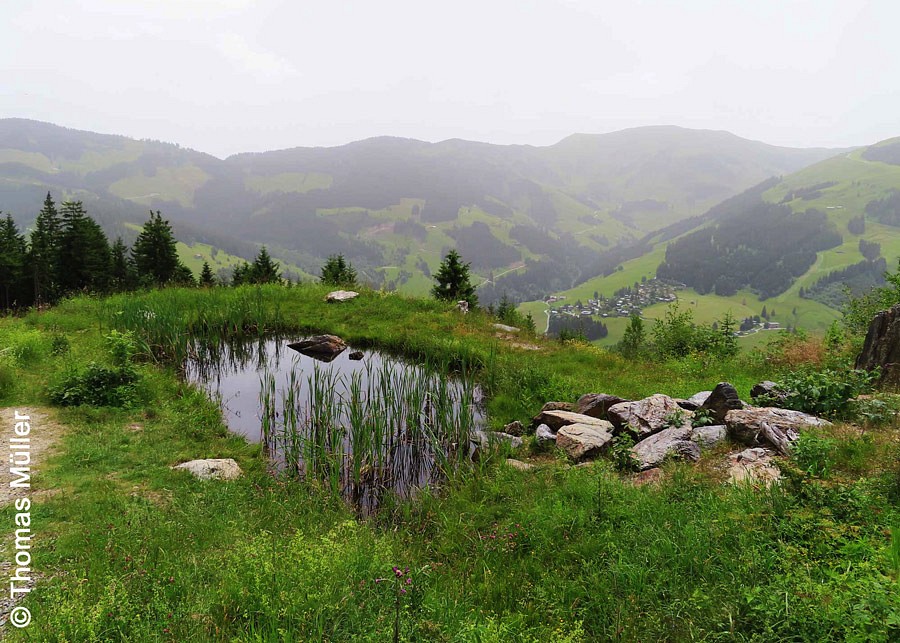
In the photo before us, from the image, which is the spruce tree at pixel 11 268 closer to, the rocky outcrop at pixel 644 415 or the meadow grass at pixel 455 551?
the meadow grass at pixel 455 551

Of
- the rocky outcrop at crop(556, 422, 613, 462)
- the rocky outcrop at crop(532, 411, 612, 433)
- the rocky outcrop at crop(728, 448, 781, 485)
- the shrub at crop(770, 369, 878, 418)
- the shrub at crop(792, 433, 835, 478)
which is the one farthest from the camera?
the rocky outcrop at crop(532, 411, 612, 433)

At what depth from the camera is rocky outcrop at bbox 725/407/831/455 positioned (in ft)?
24.6

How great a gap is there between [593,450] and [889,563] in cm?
529

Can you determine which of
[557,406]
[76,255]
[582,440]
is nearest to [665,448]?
[582,440]

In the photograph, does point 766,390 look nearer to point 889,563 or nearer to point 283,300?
point 889,563

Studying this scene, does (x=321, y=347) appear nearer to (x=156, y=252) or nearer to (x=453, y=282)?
(x=453, y=282)

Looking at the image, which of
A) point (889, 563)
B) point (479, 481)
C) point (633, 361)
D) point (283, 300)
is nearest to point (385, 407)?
point (479, 481)

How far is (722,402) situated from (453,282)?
19910 millimetres

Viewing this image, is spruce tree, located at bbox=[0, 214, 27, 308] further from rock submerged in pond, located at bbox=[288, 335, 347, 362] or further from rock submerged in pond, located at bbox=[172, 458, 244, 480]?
rock submerged in pond, located at bbox=[172, 458, 244, 480]

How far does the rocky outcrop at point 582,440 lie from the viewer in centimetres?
902

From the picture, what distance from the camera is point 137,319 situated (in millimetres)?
16219

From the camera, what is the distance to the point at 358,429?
9.48m

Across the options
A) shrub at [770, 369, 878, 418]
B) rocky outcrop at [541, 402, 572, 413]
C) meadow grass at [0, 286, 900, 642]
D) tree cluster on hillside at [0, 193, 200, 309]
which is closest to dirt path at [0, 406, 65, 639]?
meadow grass at [0, 286, 900, 642]

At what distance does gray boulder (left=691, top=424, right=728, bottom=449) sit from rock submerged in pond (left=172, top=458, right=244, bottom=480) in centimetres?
925
